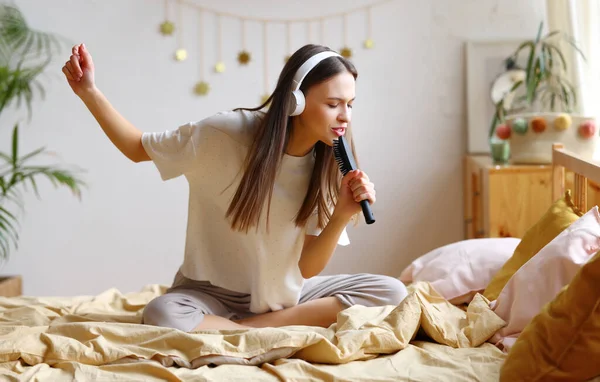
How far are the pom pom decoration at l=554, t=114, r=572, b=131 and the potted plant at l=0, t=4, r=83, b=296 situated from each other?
1.86 metres

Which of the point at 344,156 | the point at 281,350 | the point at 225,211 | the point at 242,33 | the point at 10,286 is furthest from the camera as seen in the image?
the point at 242,33

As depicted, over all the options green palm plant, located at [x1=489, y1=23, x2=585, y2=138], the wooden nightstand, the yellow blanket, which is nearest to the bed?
the yellow blanket

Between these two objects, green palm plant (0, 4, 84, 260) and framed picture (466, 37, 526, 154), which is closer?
green palm plant (0, 4, 84, 260)

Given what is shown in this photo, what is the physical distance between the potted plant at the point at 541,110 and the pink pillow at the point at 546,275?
1162 millimetres

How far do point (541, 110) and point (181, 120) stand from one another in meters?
1.51

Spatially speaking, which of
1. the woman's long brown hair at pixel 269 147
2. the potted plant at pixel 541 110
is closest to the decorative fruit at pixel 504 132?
the potted plant at pixel 541 110

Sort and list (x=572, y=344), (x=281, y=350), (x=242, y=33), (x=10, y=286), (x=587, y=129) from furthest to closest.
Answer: (x=242, y=33) → (x=10, y=286) → (x=587, y=129) → (x=281, y=350) → (x=572, y=344)

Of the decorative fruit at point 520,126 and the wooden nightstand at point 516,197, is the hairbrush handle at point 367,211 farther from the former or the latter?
the decorative fruit at point 520,126

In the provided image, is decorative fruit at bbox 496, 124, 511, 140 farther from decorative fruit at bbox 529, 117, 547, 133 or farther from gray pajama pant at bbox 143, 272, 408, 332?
gray pajama pant at bbox 143, 272, 408, 332

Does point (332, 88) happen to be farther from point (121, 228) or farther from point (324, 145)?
point (121, 228)

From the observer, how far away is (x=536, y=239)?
74.0 inches

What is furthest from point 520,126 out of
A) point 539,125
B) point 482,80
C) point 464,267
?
point 464,267

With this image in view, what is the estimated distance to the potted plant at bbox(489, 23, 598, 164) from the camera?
278 centimetres

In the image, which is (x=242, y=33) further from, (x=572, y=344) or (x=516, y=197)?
(x=572, y=344)
